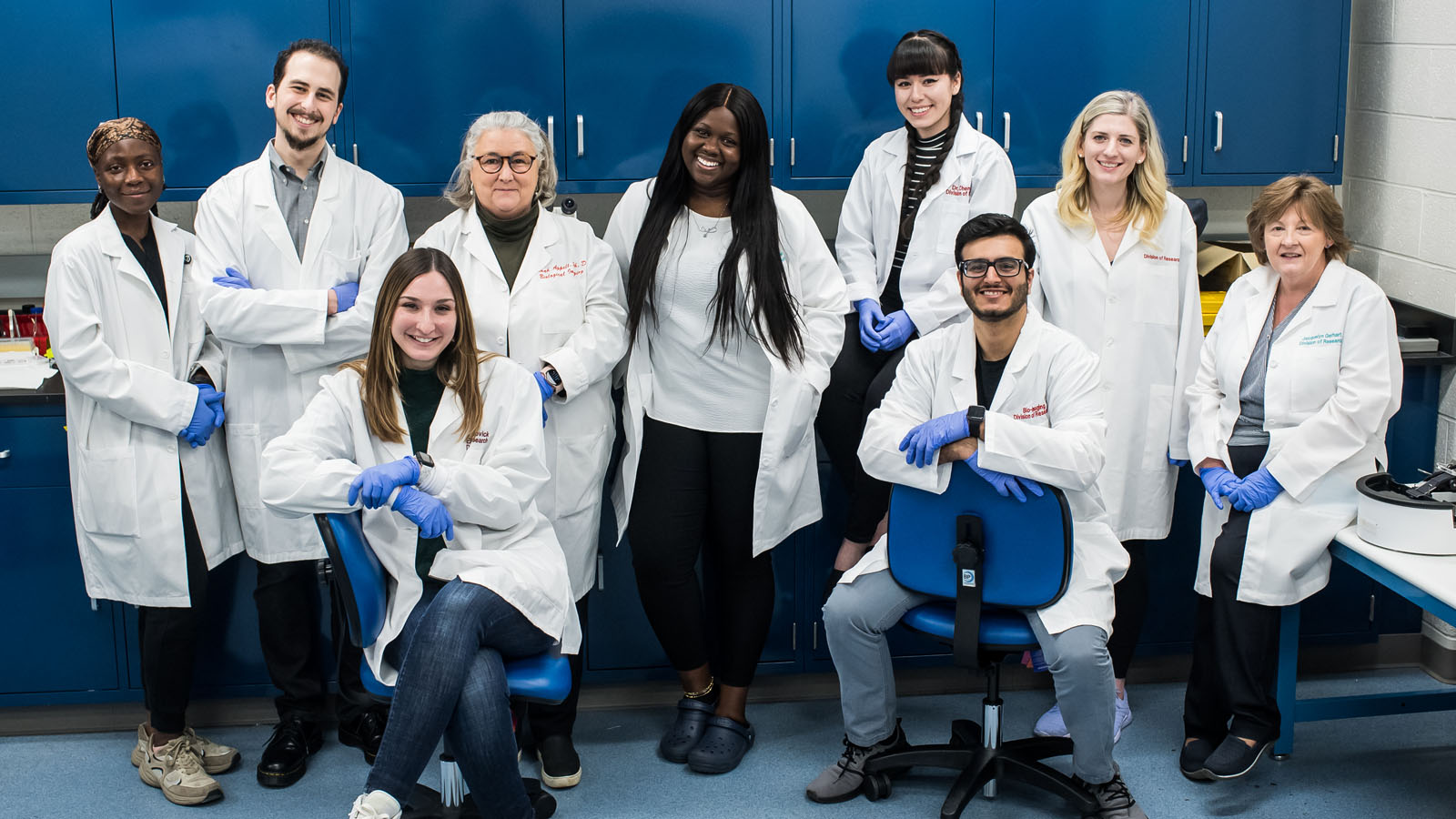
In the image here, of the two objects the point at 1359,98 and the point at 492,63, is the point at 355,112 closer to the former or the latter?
the point at 492,63

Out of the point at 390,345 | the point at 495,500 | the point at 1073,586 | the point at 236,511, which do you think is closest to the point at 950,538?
the point at 1073,586

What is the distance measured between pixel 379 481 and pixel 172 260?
94 cm

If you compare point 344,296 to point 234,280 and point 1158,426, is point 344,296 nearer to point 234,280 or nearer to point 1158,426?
point 234,280

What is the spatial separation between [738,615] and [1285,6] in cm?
211

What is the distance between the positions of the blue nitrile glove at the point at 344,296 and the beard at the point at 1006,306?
1.29 m

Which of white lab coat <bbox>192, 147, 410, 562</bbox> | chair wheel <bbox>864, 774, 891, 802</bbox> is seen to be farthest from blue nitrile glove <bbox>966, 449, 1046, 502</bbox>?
white lab coat <bbox>192, 147, 410, 562</bbox>

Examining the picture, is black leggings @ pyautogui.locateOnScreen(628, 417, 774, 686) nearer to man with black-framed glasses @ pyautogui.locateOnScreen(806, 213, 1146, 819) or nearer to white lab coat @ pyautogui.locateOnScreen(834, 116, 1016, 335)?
man with black-framed glasses @ pyautogui.locateOnScreen(806, 213, 1146, 819)

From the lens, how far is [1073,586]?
2621 millimetres

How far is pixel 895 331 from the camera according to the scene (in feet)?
9.99

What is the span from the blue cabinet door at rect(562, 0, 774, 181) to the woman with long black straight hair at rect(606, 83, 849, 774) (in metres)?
0.38

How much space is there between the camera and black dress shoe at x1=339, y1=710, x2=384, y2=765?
308cm

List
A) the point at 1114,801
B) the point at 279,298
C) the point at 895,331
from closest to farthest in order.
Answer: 1. the point at 1114,801
2. the point at 279,298
3. the point at 895,331

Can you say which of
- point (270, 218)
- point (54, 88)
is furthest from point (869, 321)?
point (54, 88)

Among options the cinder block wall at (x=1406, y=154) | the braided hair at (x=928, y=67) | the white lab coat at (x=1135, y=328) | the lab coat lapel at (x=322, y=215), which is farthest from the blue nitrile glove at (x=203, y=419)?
the cinder block wall at (x=1406, y=154)
